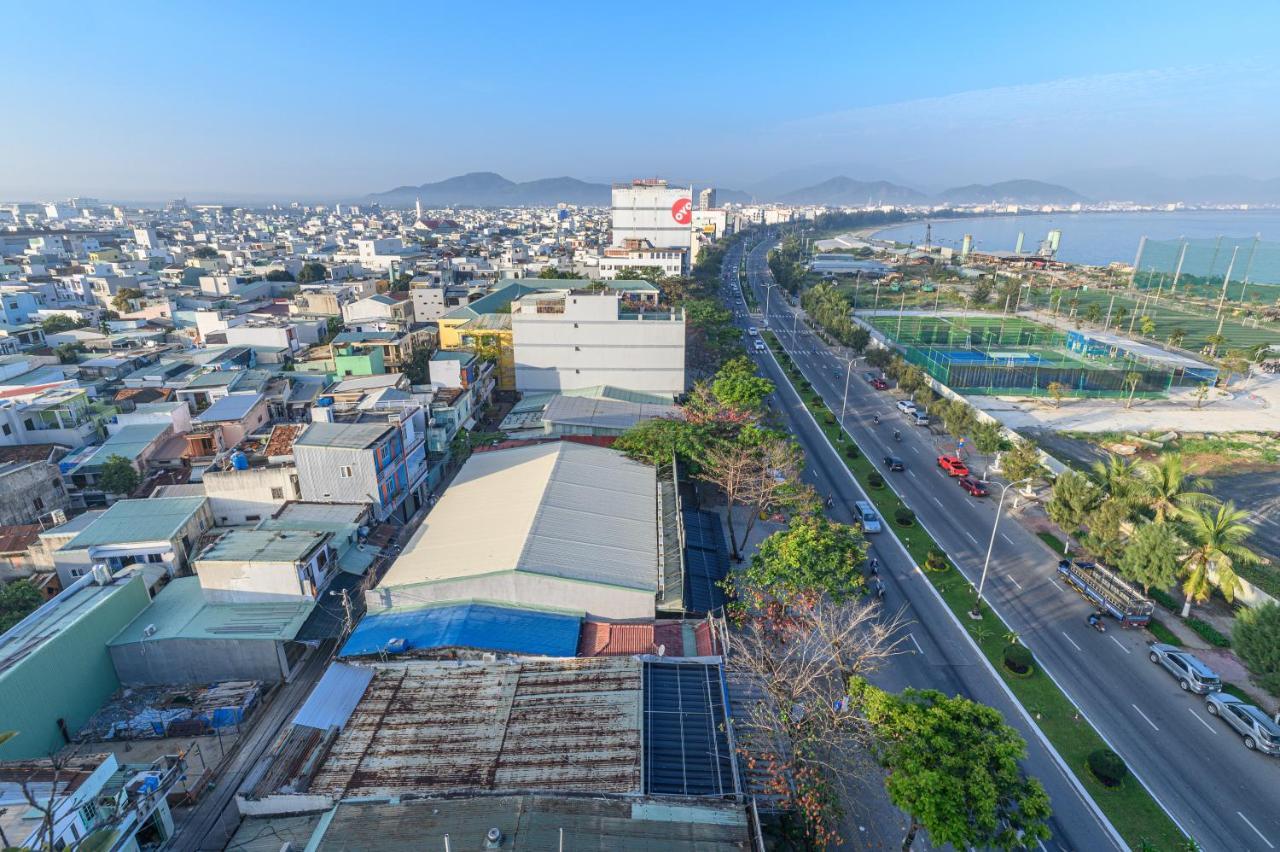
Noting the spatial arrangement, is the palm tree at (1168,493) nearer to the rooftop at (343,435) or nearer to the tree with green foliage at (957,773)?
the tree with green foliage at (957,773)

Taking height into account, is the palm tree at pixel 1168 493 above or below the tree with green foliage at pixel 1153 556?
above

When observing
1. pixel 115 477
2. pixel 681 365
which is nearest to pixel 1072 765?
pixel 681 365

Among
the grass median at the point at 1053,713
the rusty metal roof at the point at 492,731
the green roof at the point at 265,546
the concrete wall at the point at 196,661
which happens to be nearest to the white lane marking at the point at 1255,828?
the grass median at the point at 1053,713

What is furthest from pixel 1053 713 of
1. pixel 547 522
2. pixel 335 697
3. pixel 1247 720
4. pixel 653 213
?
pixel 653 213

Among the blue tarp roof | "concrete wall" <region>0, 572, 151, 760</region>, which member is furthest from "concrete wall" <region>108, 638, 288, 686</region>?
the blue tarp roof

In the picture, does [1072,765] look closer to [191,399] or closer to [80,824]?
[80,824]

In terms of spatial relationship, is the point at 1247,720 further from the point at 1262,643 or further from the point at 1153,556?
the point at 1153,556

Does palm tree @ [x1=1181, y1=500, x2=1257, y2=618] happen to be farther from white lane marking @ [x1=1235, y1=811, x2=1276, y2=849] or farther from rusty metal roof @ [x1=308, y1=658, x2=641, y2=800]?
rusty metal roof @ [x1=308, y1=658, x2=641, y2=800]
